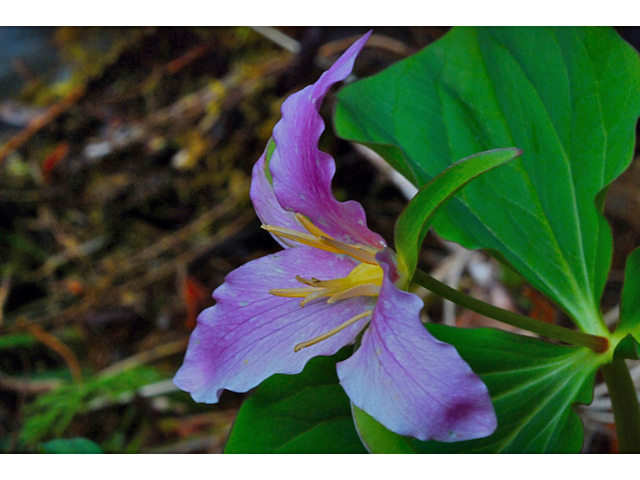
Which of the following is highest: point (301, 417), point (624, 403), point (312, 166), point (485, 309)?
point (312, 166)

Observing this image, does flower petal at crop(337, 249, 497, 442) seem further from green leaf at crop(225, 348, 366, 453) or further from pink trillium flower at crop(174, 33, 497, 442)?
green leaf at crop(225, 348, 366, 453)

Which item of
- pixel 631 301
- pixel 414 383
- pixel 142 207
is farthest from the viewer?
pixel 142 207

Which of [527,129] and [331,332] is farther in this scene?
[527,129]

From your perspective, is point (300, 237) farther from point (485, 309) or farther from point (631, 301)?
point (631, 301)

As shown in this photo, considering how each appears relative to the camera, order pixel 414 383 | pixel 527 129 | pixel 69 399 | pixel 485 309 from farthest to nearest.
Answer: pixel 69 399 → pixel 527 129 → pixel 485 309 → pixel 414 383

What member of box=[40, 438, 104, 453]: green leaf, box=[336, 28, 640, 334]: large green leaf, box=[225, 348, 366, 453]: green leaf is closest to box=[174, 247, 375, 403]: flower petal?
box=[225, 348, 366, 453]: green leaf

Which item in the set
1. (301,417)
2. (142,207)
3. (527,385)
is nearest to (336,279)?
(301,417)
